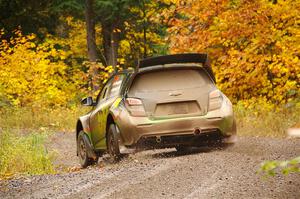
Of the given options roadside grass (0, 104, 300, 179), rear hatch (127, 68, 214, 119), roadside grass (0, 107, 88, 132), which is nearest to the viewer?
rear hatch (127, 68, 214, 119)

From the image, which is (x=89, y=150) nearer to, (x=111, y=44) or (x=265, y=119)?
(x=265, y=119)

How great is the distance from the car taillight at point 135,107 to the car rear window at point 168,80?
0.27 metres

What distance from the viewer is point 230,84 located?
61.2 feet

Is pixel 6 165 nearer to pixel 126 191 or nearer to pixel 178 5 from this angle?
pixel 126 191

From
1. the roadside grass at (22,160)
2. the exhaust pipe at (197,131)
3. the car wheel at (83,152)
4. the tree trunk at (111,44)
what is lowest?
the tree trunk at (111,44)

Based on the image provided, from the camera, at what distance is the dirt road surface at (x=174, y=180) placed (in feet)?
25.2

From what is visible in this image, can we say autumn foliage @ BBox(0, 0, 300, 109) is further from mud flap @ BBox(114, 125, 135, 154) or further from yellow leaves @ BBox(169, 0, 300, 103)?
mud flap @ BBox(114, 125, 135, 154)

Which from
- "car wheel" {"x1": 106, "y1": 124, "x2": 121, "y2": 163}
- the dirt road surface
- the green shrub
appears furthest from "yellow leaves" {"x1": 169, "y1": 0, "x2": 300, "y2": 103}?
"car wheel" {"x1": 106, "y1": 124, "x2": 121, "y2": 163}

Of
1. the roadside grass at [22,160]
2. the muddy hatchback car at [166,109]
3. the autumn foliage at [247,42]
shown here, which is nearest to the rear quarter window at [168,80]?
the muddy hatchback car at [166,109]

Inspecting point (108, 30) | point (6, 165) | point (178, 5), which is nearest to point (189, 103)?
point (6, 165)

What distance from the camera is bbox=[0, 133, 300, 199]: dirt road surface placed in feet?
25.2

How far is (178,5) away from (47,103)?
7.64 m

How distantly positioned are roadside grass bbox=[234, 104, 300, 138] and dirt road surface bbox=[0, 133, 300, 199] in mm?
4113

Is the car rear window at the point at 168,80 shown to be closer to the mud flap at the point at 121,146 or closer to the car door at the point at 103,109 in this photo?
the car door at the point at 103,109
